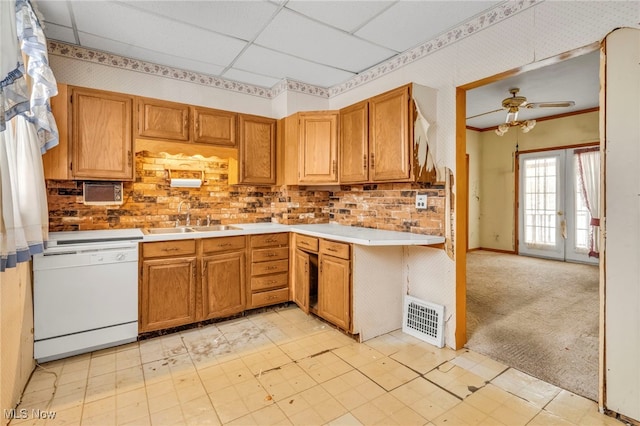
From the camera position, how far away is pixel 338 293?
2842 mm

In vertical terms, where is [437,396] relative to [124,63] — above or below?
below

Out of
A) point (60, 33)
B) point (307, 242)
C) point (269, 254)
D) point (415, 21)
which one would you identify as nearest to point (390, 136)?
point (415, 21)

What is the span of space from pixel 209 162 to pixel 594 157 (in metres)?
6.24

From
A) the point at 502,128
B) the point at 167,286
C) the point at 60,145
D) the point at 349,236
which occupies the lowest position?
the point at 167,286

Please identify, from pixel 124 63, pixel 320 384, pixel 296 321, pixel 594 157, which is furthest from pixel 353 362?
pixel 594 157

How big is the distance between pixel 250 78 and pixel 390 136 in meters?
1.89

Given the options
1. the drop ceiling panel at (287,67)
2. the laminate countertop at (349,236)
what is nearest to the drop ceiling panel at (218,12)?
the drop ceiling panel at (287,67)

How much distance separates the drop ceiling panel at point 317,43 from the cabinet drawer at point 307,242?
1.80m

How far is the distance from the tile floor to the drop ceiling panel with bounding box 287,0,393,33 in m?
2.64

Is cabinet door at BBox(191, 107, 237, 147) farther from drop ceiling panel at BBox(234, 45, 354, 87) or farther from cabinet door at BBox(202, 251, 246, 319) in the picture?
cabinet door at BBox(202, 251, 246, 319)

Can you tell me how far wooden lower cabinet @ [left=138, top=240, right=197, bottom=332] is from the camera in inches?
108

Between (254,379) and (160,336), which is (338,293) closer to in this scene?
(254,379)

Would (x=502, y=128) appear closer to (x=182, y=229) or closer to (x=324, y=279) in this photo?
(x=324, y=279)

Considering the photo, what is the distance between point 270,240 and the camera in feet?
11.1
